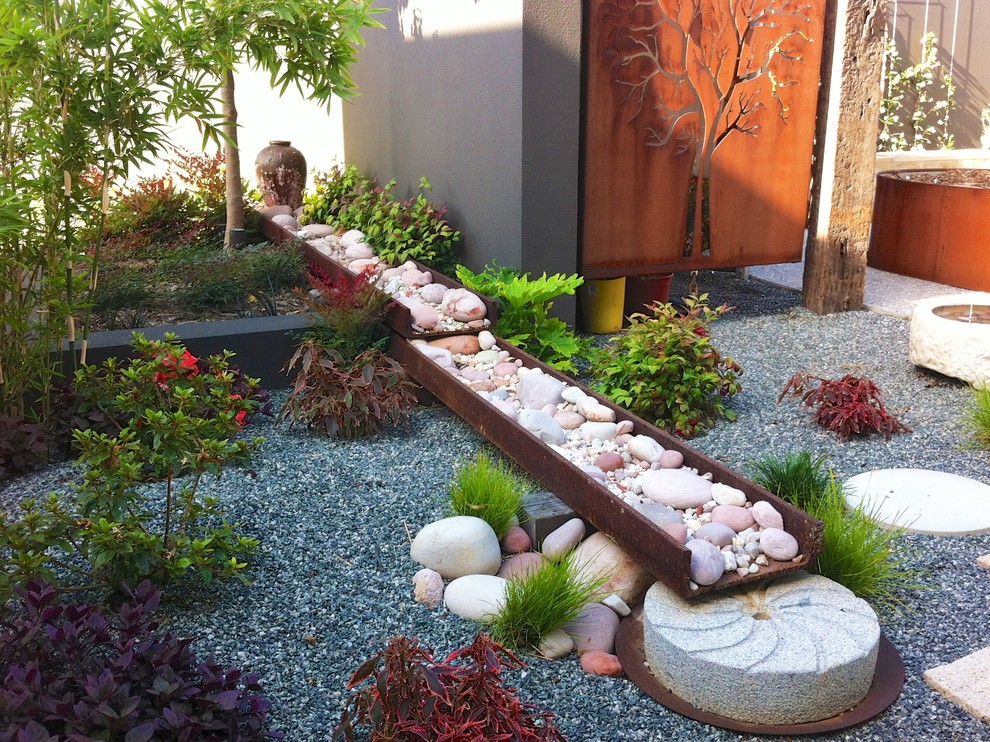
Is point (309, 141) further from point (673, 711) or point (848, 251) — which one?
point (673, 711)

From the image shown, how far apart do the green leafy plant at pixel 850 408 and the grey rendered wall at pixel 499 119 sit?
182 cm

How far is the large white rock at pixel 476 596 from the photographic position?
2.91 meters

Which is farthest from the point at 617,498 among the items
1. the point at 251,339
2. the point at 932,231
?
the point at 932,231

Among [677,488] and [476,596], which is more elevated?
[677,488]

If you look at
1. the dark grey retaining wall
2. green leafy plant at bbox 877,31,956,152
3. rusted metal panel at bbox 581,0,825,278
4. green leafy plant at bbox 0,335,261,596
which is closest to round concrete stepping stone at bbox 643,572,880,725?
green leafy plant at bbox 0,335,261,596

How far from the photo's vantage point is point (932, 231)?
7418 millimetres

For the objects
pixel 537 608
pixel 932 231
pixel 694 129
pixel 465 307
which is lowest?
pixel 537 608

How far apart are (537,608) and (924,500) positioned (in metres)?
1.84

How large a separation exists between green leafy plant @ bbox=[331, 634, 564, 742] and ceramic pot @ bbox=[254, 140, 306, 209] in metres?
6.60

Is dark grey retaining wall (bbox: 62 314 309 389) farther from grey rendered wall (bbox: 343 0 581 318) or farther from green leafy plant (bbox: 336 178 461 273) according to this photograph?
grey rendered wall (bbox: 343 0 581 318)

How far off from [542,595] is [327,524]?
1.02 m

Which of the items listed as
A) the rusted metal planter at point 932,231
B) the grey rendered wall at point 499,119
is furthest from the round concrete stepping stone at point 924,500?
the rusted metal planter at point 932,231

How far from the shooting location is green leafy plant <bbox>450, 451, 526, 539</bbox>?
3.33 m

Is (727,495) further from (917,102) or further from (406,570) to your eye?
(917,102)
